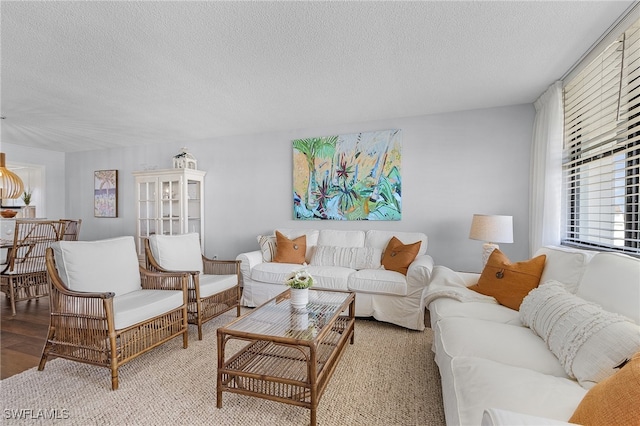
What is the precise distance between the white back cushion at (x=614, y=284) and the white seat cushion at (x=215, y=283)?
2.68 m

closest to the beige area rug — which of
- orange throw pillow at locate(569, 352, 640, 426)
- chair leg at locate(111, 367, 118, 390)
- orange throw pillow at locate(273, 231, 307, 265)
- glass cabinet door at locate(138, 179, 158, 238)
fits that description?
chair leg at locate(111, 367, 118, 390)

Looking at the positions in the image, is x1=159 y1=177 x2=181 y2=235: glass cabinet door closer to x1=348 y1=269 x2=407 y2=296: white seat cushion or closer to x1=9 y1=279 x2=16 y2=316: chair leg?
x1=9 y1=279 x2=16 y2=316: chair leg

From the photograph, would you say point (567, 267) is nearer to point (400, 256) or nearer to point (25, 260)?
point (400, 256)

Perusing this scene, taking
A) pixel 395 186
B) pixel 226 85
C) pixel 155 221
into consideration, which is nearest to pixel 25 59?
pixel 226 85

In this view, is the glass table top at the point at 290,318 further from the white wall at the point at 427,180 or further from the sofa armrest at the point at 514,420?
the white wall at the point at 427,180

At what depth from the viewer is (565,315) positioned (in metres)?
1.38

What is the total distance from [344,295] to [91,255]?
77.2 inches

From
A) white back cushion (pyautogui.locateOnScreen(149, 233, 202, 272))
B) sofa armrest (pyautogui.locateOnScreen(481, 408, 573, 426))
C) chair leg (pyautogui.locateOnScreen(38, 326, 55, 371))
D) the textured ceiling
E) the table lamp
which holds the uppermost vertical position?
the textured ceiling

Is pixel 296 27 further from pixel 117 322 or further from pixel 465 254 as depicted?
pixel 465 254

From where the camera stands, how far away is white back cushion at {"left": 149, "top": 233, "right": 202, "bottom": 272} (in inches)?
110

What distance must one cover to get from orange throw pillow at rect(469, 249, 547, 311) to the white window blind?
53 centimetres

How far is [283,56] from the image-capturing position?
2.29 metres

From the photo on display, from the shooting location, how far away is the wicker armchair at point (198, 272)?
2.63 meters

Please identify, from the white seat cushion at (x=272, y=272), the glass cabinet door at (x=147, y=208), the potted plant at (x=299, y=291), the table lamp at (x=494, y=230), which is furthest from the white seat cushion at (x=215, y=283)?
the table lamp at (x=494, y=230)
